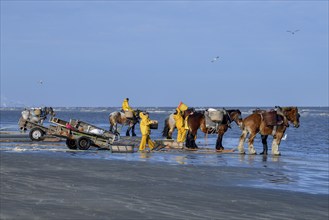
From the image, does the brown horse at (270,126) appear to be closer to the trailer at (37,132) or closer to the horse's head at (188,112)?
the horse's head at (188,112)

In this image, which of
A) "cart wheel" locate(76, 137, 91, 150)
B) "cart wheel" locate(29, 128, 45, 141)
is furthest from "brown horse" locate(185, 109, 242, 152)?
"cart wheel" locate(29, 128, 45, 141)

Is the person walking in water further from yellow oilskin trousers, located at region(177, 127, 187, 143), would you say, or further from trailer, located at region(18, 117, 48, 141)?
trailer, located at region(18, 117, 48, 141)

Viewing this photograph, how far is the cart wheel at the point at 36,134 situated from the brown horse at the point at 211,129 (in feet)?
27.3

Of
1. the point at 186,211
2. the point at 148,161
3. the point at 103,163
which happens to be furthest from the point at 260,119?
the point at 186,211

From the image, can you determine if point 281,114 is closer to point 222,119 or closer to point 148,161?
point 222,119

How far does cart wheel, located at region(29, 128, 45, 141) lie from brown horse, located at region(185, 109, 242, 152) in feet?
27.3

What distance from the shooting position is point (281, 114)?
1015 inches

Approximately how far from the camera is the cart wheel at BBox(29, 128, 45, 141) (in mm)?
32562

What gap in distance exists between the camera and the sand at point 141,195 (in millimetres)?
10859

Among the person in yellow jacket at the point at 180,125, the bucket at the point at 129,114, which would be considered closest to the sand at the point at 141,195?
the person in yellow jacket at the point at 180,125

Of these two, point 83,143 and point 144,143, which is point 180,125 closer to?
point 144,143

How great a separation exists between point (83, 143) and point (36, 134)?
23.5 ft

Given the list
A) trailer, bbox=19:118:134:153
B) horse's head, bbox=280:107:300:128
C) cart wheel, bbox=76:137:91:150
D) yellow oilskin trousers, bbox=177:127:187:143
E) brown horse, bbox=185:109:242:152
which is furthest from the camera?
yellow oilskin trousers, bbox=177:127:187:143

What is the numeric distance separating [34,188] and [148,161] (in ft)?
26.1
